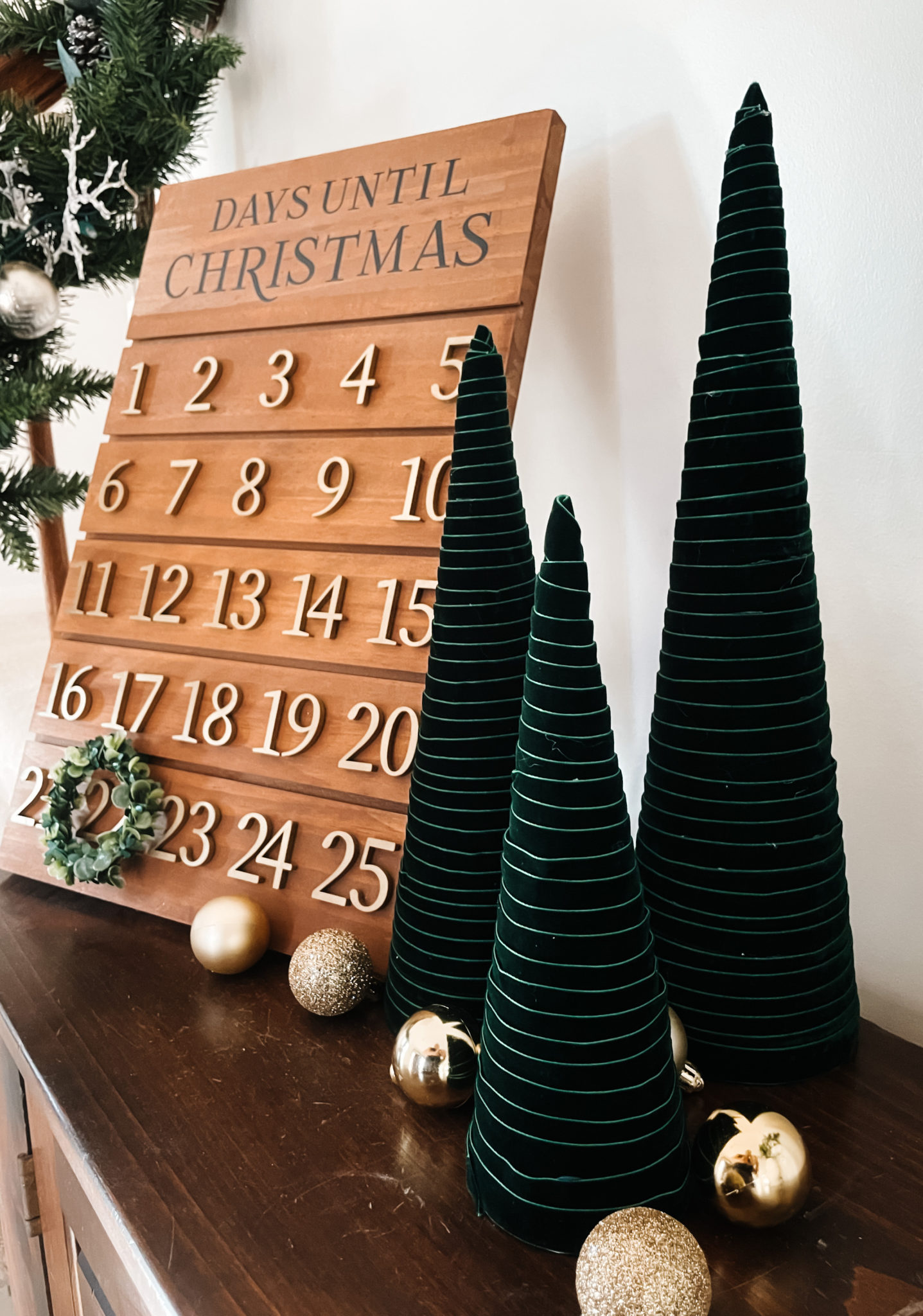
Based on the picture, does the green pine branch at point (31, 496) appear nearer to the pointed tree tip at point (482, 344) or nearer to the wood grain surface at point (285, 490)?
the wood grain surface at point (285, 490)

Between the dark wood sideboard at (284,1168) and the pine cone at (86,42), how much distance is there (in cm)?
118

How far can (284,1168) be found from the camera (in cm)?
54

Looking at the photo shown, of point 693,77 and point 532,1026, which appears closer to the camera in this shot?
point 532,1026

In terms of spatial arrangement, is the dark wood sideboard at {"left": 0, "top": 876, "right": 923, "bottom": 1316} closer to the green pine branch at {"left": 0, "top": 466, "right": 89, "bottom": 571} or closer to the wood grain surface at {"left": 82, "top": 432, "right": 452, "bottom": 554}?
the wood grain surface at {"left": 82, "top": 432, "right": 452, "bottom": 554}

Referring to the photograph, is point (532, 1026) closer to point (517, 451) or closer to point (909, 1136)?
point (909, 1136)

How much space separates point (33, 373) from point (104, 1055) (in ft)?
3.23

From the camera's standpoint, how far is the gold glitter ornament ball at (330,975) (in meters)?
0.68

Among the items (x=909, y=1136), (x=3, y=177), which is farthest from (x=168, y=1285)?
(x=3, y=177)

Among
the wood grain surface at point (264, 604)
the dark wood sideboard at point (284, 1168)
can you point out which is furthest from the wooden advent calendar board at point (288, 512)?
the dark wood sideboard at point (284, 1168)

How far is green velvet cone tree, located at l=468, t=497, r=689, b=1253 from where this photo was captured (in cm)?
44

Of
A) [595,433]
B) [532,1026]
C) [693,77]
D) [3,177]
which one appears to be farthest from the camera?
[3,177]

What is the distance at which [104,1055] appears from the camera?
2.15ft

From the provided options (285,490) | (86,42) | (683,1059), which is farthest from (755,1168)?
(86,42)

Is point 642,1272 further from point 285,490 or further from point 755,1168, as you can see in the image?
point 285,490
